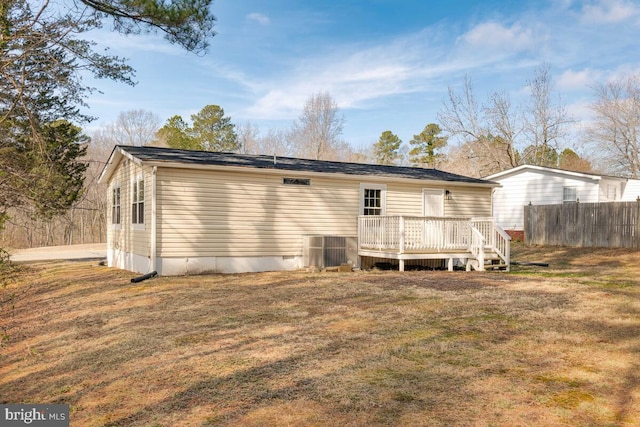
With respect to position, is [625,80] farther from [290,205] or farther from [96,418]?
[96,418]

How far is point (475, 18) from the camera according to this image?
21953 millimetres

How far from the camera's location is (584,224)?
19672mm

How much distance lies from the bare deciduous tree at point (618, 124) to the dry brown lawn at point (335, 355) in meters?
32.7

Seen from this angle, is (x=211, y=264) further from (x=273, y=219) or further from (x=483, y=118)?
(x=483, y=118)

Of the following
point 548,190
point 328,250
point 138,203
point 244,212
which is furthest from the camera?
point 548,190

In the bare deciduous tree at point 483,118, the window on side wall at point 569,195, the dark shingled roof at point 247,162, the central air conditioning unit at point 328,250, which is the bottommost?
the central air conditioning unit at point 328,250

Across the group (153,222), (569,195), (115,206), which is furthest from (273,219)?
(569,195)

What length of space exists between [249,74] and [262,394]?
32.6m

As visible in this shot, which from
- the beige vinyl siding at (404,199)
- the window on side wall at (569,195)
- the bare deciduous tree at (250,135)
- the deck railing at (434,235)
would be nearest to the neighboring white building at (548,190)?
the window on side wall at (569,195)

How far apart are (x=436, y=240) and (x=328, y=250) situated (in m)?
3.18

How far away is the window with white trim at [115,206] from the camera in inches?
649

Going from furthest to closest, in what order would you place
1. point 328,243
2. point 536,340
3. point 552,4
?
point 552,4, point 328,243, point 536,340

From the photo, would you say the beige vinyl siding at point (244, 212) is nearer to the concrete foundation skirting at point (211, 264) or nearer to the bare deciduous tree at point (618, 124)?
the concrete foundation skirting at point (211, 264)

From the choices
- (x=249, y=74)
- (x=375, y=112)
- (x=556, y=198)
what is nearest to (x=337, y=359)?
(x=556, y=198)
